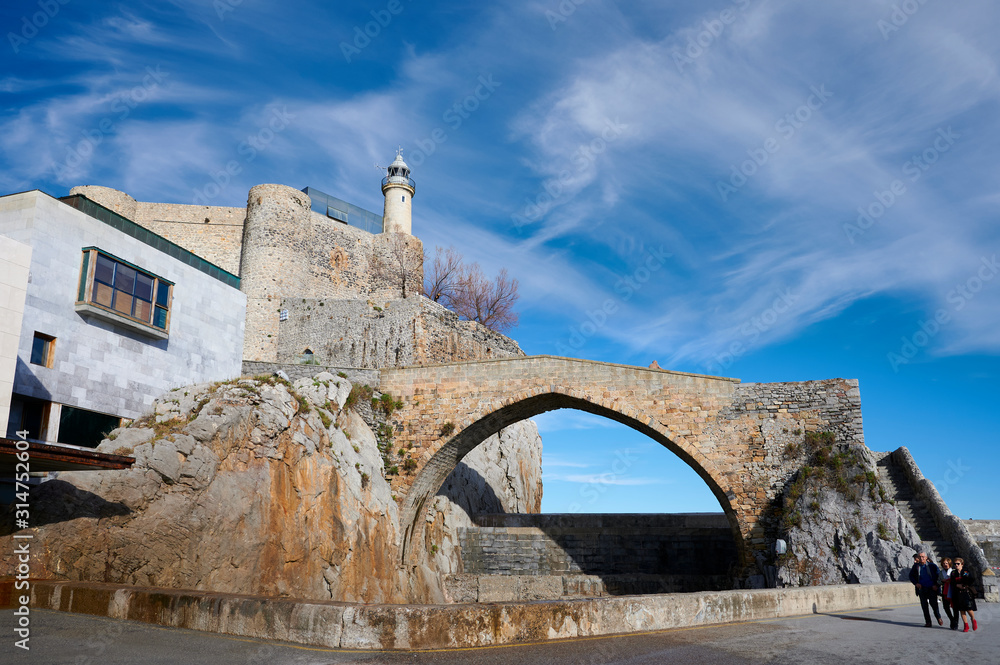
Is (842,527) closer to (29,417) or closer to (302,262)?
(29,417)

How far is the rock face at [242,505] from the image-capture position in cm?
1236

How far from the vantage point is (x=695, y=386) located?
60.9 ft

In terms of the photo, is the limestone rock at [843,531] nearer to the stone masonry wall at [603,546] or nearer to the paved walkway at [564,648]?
the stone masonry wall at [603,546]

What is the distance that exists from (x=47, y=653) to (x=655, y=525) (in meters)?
20.1

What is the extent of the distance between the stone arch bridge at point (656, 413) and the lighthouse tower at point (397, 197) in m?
22.8

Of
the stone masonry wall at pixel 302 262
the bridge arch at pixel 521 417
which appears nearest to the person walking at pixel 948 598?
the bridge arch at pixel 521 417

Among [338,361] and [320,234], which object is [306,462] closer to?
[338,361]

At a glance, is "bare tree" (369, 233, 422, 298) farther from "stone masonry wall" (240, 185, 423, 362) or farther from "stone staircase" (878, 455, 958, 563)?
"stone staircase" (878, 455, 958, 563)

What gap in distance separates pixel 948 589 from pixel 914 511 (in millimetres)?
10319

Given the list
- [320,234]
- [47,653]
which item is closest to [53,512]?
[47,653]

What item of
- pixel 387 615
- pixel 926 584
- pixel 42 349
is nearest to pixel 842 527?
pixel 926 584

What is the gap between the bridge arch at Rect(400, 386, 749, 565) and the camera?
18047 mm

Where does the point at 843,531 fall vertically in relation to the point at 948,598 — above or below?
above

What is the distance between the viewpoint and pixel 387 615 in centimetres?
589
